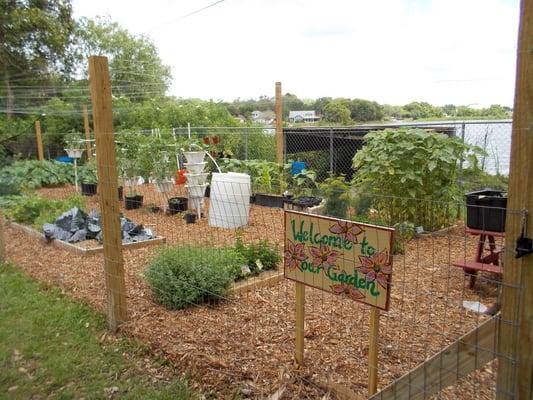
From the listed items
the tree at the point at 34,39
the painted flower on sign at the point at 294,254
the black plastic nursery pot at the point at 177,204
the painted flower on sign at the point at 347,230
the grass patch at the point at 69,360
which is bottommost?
the grass patch at the point at 69,360

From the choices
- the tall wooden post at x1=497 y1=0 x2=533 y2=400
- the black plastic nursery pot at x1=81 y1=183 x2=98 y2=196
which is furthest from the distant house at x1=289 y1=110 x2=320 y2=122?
the tall wooden post at x1=497 y1=0 x2=533 y2=400

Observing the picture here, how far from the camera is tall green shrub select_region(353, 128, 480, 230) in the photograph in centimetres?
611

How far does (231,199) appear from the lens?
7371mm

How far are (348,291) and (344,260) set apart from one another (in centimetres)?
17

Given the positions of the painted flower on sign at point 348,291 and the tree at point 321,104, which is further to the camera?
the tree at point 321,104

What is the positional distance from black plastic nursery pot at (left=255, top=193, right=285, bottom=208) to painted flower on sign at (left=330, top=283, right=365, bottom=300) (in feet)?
20.2

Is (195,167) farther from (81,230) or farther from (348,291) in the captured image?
(348,291)

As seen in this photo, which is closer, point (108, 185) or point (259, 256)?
point (108, 185)

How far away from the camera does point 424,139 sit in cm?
620

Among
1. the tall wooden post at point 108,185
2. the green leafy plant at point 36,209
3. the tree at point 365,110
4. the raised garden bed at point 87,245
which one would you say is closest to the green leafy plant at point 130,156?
the green leafy plant at point 36,209

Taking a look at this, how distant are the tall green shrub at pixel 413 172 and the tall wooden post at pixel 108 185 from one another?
3.70 m

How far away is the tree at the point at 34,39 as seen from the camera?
16469mm

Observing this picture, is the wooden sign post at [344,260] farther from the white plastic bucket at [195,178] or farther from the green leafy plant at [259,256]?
the white plastic bucket at [195,178]

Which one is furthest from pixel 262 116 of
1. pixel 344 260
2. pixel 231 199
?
pixel 344 260
